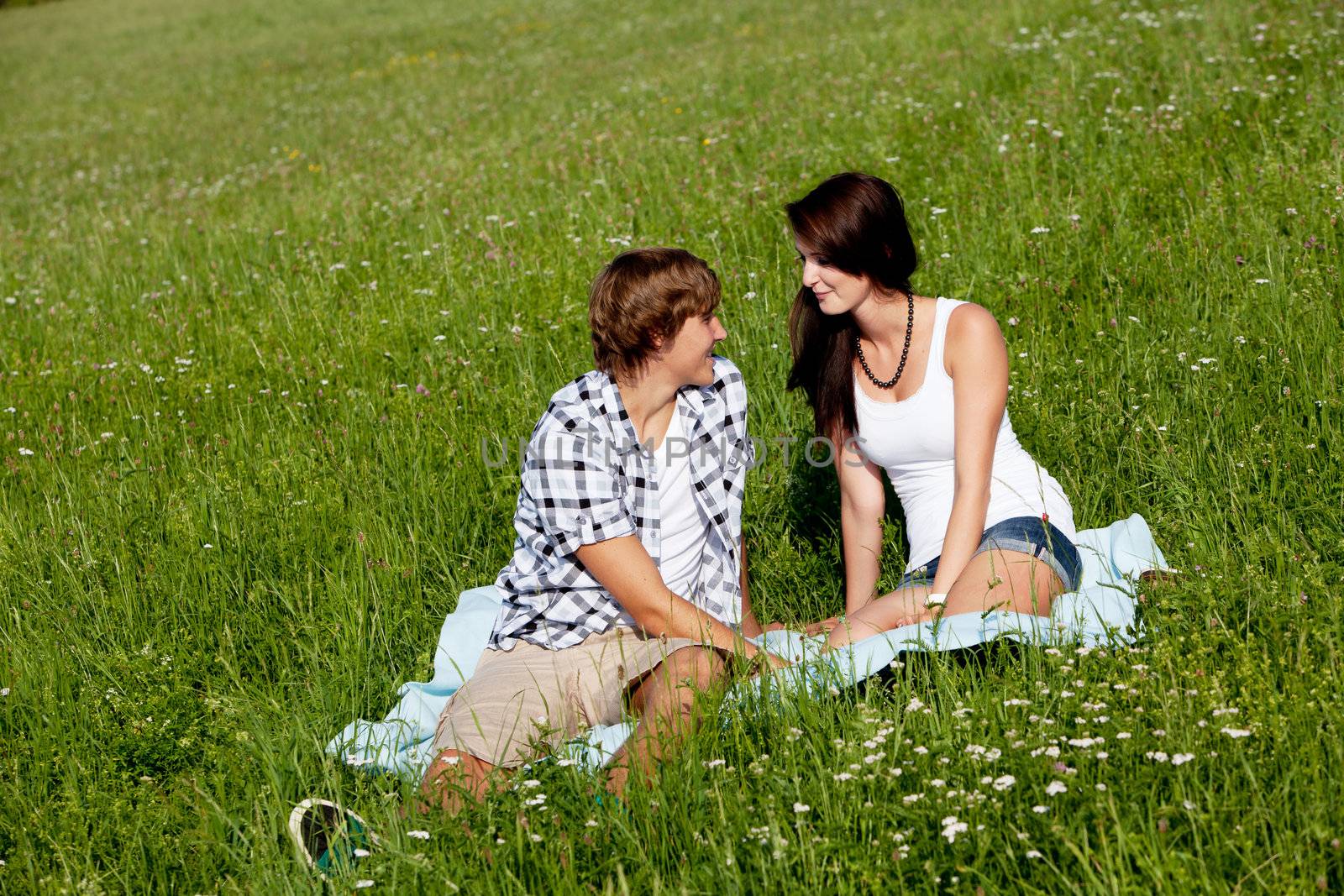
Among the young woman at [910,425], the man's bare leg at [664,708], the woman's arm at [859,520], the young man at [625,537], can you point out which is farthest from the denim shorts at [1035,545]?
the man's bare leg at [664,708]

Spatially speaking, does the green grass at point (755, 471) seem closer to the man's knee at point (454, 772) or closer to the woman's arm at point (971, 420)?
the man's knee at point (454, 772)

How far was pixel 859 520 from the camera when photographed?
453 cm

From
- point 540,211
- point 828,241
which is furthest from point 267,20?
point 828,241

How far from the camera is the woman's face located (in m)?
4.22

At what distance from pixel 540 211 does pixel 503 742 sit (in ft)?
17.8

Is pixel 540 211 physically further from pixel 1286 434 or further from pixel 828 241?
pixel 1286 434

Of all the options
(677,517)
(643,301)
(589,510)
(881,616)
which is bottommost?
(881,616)

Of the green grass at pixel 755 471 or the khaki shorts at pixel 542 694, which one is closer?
the green grass at pixel 755 471

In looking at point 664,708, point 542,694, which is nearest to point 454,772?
point 542,694

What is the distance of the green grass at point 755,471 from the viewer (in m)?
2.84

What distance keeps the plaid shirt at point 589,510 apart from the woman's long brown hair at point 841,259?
54cm

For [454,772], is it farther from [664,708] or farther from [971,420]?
[971,420]

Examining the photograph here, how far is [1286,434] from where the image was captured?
14.3ft

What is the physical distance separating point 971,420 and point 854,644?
3.03ft
